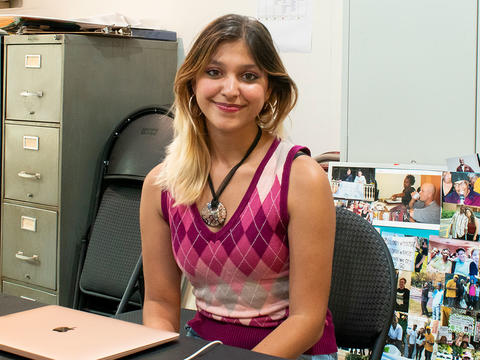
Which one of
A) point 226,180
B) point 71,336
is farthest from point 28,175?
point 71,336

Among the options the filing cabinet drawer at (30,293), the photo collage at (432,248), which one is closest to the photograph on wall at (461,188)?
the photo collage at (432,248)

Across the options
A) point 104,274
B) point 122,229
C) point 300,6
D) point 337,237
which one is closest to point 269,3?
point 300,6

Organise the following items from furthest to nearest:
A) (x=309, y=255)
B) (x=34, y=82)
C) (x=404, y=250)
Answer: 1. (x=34, y=82)
2. (x=404, y=250)
3. (x=309, y=255)

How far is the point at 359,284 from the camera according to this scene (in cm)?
155

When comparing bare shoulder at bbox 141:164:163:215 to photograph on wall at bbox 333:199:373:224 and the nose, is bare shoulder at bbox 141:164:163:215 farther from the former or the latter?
photograph on wall at bbox 333:199:373:224

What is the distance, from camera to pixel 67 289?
2896 mm

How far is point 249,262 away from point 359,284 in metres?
0.27

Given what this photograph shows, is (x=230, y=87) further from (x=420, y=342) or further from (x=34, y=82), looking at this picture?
(x=34, y=82)

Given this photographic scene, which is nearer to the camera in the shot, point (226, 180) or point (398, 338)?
point (226, 180)

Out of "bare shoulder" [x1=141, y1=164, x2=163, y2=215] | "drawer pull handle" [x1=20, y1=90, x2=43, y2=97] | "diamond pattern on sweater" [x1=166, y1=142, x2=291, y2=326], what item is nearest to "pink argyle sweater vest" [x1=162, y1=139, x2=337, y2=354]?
"diamond pattern on sweater" [x1=166, y1=142, x2=291, y2=326]

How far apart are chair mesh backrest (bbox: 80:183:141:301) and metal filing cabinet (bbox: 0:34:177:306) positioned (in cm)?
12

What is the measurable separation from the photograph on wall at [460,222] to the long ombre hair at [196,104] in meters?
0.69

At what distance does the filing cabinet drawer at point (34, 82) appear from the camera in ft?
9.22

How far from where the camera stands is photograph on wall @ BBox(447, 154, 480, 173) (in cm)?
196
